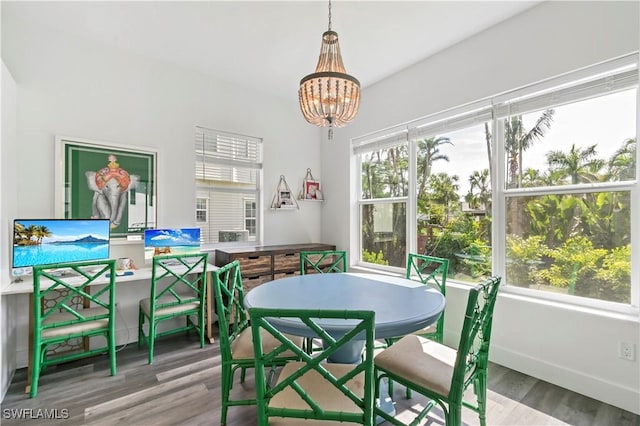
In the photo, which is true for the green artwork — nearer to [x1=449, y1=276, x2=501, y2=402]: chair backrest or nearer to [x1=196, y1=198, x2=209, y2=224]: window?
[x1=196, y1=198, x2=209, y2=224]: window

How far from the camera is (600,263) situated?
6.79 ft

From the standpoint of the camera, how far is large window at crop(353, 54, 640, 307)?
2.00m

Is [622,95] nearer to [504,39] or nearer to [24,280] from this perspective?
[504,39]

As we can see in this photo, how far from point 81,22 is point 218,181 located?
1787 millimetres

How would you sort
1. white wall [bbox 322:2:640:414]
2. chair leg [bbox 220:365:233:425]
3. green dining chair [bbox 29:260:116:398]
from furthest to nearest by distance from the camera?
green dining chair [bbox 29:260:116:398] < white wall [bbox 322:2:640:414] < chair leg [bbox 220:365:233:425]

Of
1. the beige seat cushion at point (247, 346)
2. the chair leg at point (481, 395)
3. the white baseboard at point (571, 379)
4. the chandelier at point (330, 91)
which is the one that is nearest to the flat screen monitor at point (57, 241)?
the beige seat cushion at point (247, 346)

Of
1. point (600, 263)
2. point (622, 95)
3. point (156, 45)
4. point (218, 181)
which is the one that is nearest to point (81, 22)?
point (156, 45)

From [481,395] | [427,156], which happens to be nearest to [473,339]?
[481,395]

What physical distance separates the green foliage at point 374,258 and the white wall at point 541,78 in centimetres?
94

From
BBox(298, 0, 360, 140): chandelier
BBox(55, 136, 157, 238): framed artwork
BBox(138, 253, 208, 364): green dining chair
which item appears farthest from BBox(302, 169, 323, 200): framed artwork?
BBox(298, 0, 360, 140): chandelier

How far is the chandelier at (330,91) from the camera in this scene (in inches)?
70.2

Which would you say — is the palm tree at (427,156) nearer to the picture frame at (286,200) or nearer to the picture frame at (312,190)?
the picture frame at (312,190)

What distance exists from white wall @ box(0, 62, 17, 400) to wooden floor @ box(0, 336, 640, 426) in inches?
7.5

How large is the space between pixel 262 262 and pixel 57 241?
1768 mm
